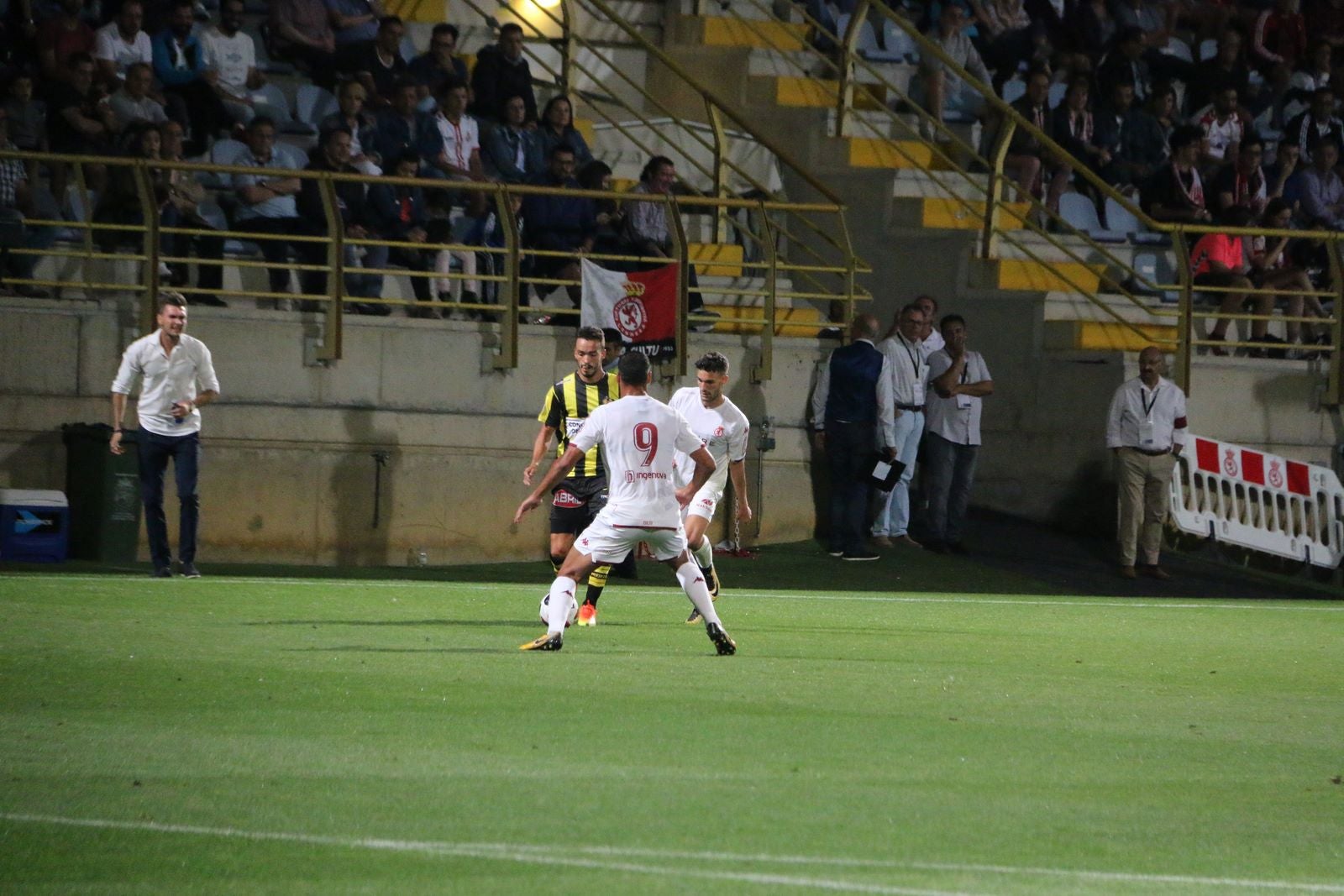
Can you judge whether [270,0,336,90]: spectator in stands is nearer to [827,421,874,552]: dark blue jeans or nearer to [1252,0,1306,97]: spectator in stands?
[827,421,874,552]: dark blue jeans

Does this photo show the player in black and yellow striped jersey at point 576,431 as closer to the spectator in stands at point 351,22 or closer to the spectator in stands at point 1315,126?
the spectator in stands at point 351,22

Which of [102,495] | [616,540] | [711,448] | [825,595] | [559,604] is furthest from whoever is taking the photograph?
[102,495]

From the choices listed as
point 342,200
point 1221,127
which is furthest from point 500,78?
point 1221,127

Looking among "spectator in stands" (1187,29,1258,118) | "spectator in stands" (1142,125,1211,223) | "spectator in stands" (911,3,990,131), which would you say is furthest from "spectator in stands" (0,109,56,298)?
"spectator in stands" (1187,29,1258,118)

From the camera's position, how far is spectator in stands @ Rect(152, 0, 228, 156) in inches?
784

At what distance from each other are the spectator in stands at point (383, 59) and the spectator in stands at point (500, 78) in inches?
35.3

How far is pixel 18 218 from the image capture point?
17.7 m

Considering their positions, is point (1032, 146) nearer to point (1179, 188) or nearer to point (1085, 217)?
point (1085, 217)

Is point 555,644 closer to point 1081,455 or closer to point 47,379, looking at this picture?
point 47,379

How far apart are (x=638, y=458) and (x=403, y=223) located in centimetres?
873

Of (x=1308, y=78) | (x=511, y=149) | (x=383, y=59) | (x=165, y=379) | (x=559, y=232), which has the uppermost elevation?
(x=1308, y=78)

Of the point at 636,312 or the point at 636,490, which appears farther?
the point at 636,312

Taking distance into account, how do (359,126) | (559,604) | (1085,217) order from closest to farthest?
(559,604)
(359,126)
(1085,217)

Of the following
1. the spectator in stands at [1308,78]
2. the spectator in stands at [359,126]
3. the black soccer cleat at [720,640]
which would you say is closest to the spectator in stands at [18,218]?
the spectator in stands at [359,126]
